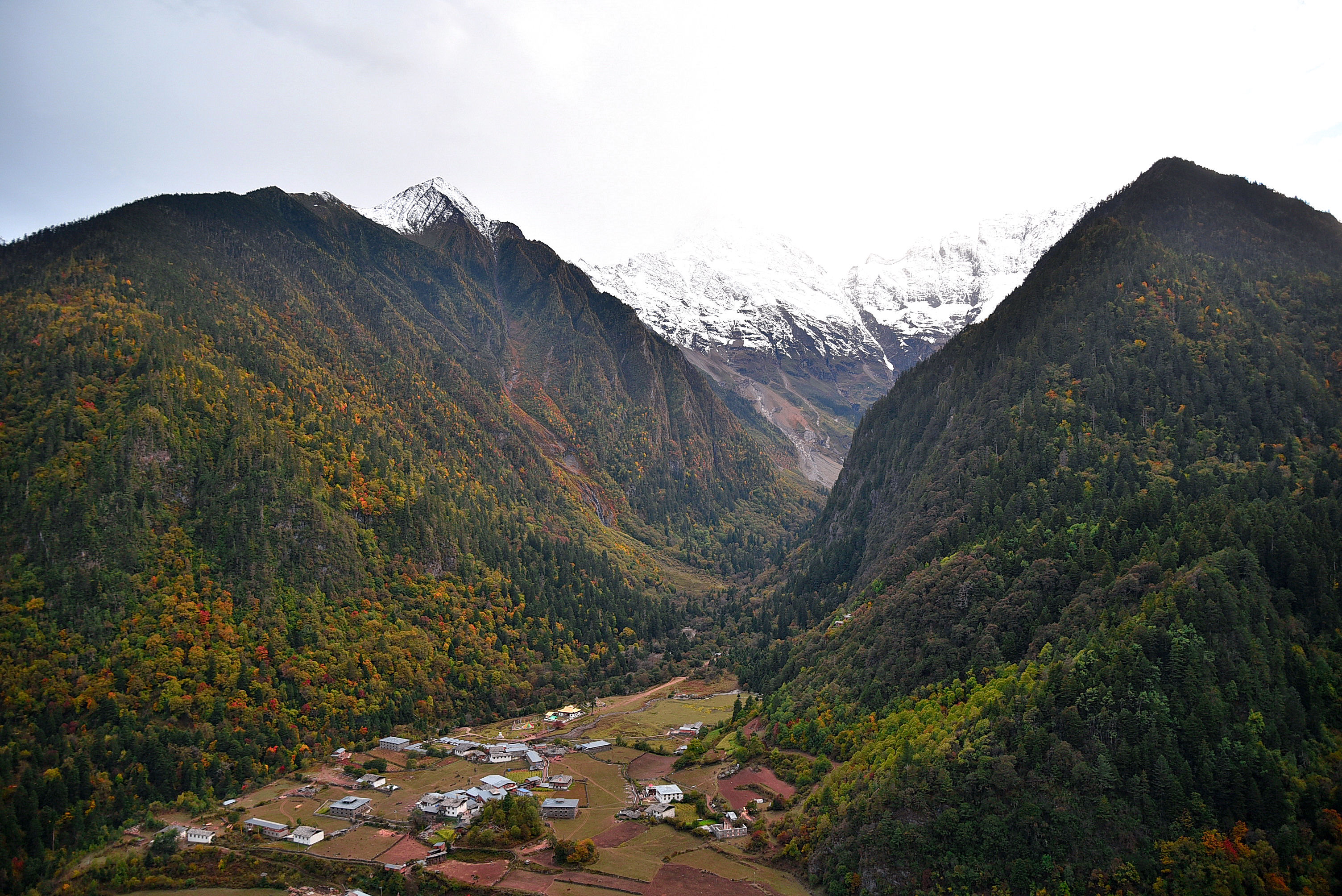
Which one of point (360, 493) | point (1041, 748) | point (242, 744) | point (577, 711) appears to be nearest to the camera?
point (1041, 748)

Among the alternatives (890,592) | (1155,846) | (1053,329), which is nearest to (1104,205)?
(1053,329)

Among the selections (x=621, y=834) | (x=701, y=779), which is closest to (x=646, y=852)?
(x=621, y=834)

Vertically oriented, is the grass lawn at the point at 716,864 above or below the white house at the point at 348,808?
above

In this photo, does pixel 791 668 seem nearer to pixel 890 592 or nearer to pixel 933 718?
pixel 890 592

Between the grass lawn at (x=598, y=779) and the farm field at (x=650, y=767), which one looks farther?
the farm field at (x=650, y=767)

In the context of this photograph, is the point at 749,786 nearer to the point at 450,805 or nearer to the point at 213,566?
the point at 450,805

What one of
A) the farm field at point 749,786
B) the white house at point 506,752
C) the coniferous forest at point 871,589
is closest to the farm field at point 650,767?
the coniferous forest at point 871,589

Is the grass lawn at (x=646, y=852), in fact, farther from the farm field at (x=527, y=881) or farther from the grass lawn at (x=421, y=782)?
the grass lawn at (x=421, y=782)
